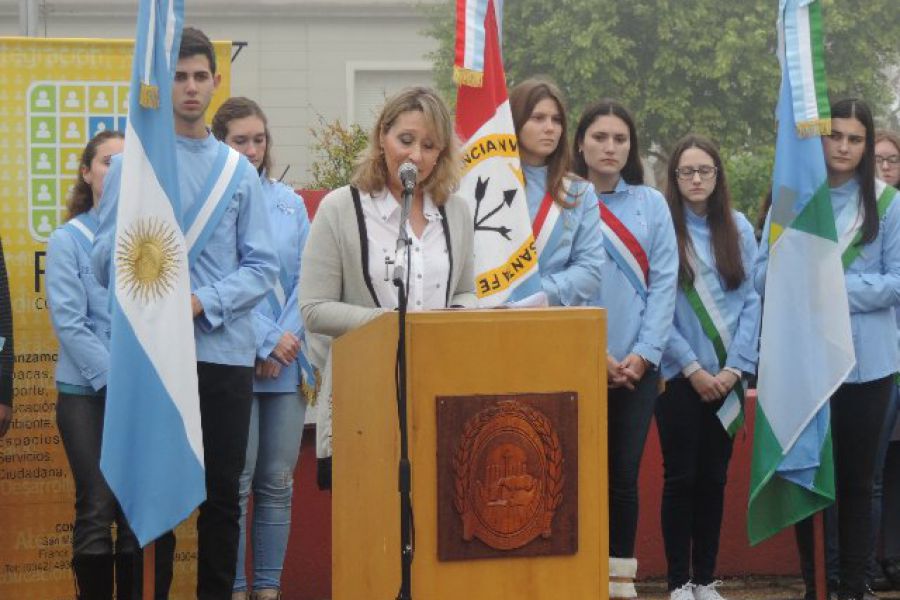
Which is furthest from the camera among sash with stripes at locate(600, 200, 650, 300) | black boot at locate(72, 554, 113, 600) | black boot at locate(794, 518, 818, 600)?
black boot at locate(794, 518, 818, 600)

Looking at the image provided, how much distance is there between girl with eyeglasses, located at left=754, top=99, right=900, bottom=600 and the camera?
21.5 feet

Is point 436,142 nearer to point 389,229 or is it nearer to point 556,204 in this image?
point 389,229

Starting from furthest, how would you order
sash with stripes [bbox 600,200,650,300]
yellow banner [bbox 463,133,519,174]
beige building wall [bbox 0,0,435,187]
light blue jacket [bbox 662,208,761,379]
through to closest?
beige building wall [bbox 0,0,435,187], light blue jacket [bbox 662,208,761,379], sash with stripes [bbox 600,200,650,300], yellow banner [bbox 463,133,519,174]

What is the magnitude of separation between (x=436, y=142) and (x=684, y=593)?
273cm

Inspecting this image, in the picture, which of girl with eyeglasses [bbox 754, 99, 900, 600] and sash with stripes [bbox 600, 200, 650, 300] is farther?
sash with stripes [bbox 600, 200, 650, 300]

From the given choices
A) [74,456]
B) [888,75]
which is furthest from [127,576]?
[888,75]

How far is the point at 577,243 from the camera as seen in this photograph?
6527mm

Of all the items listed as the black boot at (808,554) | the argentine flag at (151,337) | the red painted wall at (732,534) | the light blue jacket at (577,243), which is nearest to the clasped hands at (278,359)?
the light blue jacket at (577,243)

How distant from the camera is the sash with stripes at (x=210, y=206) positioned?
5605 mm

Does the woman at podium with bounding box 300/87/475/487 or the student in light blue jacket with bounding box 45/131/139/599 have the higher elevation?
the woman at podium with bounding box 300/87/475/487

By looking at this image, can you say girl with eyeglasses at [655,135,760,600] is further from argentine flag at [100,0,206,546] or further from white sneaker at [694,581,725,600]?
argentine flag at [100,0,206,546]

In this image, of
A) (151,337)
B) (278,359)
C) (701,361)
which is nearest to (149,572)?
(151,337)

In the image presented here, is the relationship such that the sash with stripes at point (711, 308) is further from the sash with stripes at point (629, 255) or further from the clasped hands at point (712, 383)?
the sash with stripes at point (629, 255)

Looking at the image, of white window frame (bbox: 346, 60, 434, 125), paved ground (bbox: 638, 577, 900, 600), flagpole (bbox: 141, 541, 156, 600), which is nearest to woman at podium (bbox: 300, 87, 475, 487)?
flagpole (bbox: 141, 541, 156, 600)
